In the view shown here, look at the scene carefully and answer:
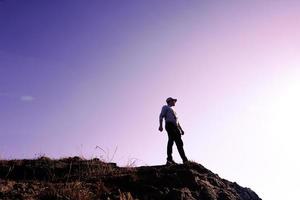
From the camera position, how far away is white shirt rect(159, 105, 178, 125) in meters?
14.0

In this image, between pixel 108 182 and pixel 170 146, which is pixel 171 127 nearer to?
pixel 170 146

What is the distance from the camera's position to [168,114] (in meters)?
14.0

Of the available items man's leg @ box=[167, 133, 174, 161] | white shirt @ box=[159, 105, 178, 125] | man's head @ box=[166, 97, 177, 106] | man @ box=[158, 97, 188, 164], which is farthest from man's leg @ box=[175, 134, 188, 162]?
man's head @ box=[166, 97, 177, 106]

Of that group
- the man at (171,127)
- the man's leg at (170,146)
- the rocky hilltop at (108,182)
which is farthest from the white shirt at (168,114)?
the rocky hilltop at (108,182)

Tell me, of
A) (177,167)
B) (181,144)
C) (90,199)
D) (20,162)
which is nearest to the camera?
(90,199)

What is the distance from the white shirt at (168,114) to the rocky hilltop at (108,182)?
1805 mm

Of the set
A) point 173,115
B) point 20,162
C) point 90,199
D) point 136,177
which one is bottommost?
point 90,199

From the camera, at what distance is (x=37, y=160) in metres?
13.2

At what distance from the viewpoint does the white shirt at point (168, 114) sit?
46.0ft

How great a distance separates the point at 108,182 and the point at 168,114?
4.36 m

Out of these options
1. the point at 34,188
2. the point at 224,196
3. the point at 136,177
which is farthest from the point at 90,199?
the point at 224,196

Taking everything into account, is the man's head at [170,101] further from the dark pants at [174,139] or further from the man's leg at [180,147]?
the man's leg at [180,147]

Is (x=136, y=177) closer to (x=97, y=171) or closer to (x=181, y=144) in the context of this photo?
(x=97, y=171)

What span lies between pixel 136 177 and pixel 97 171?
1.71 metres
